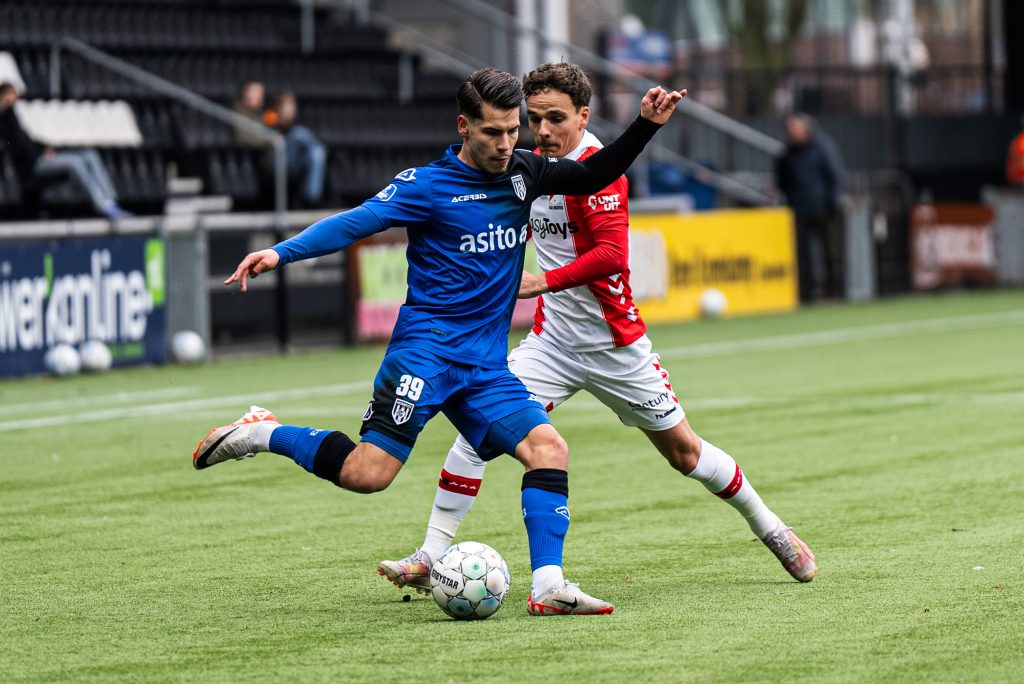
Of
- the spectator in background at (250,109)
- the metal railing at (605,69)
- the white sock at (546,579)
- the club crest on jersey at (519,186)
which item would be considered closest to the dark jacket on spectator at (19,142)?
the spectator in background at (250,109)

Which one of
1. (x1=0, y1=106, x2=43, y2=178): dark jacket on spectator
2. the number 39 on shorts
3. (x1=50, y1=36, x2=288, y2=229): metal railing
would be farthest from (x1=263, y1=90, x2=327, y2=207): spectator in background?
the number 39 on shorts

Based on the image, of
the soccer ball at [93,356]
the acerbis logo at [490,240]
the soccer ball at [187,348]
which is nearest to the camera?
the acerbis logo at [490,240]

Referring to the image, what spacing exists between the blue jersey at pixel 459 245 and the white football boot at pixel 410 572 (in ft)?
2.70

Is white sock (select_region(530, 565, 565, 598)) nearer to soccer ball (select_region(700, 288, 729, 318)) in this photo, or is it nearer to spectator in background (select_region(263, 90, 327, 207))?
spectator in background (select_region(263, 90, 327, 207))

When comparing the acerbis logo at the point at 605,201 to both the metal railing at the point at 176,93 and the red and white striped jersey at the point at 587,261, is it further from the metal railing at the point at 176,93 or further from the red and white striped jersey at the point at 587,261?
the metal railing at the point at 176,93

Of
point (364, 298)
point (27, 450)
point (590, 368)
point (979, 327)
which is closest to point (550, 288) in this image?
point (590, 368)

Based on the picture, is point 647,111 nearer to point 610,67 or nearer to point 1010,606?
point 1010,606

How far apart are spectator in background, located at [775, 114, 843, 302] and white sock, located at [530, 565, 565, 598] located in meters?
18.0

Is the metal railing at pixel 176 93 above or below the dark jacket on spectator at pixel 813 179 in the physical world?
above

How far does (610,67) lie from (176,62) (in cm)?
658

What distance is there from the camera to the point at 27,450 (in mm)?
11383

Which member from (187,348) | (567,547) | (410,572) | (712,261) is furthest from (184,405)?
(712,261)

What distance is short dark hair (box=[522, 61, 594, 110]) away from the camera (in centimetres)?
684

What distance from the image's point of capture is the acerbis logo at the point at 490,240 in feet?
20.8
